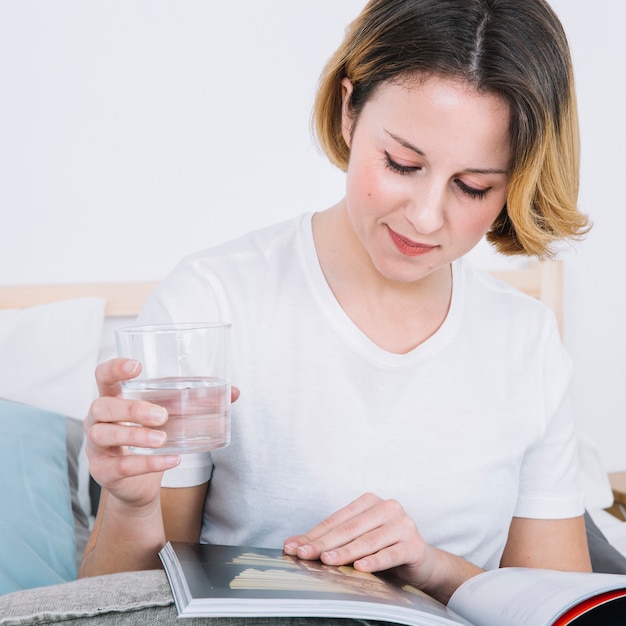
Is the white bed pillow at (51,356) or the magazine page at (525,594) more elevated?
the magazine page at (525,594)

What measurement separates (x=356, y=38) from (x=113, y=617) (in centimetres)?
82

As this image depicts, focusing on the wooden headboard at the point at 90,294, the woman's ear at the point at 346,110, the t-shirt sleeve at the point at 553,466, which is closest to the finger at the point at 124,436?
the woman's ear at the point at 346,110

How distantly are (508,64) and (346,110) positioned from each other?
0.27 metres

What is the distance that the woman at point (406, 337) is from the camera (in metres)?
0.98

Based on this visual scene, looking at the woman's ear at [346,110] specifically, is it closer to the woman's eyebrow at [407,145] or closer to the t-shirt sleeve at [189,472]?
the woman's eyebrow at [407,145]

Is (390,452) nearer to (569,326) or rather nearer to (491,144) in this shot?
(491,144)

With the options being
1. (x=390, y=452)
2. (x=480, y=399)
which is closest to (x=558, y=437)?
(x=480, y=399)

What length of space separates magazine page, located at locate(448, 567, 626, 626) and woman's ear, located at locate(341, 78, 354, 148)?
65 cm

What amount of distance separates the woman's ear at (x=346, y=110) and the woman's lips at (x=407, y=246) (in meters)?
0.19

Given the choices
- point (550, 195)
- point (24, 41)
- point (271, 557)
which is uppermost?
point (24, 41)

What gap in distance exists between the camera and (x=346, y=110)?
1.16m

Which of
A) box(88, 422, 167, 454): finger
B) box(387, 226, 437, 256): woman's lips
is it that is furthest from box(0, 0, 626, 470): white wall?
box(88, 422, 167, 454): finger

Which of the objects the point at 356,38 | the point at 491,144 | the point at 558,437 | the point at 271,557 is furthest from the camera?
the point at 558,437

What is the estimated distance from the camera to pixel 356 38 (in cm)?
110
